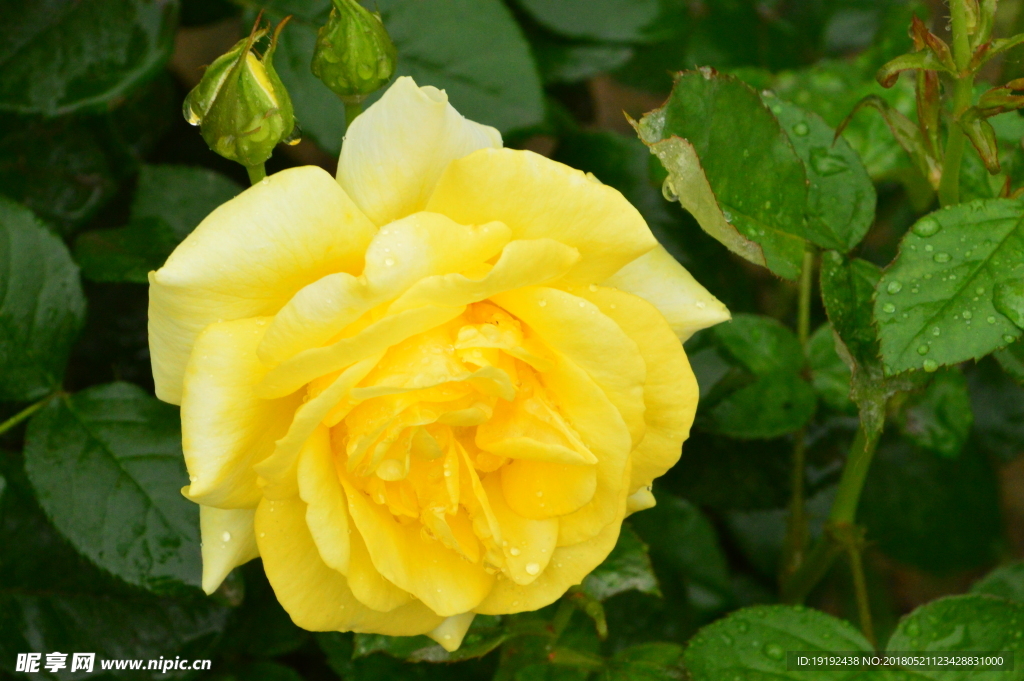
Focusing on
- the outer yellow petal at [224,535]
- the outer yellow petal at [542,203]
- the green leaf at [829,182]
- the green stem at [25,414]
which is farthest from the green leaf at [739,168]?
the green stem at [25,414]

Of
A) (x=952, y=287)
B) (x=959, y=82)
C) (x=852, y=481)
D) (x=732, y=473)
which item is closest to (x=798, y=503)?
(x=732, y=473)

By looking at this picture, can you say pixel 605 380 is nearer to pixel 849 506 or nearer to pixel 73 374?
pixel 849 506

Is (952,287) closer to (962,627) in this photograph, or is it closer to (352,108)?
(962,627)

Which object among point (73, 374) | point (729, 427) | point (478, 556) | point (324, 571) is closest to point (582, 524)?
point (478, 556)

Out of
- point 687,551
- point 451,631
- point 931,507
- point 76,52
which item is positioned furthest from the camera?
point 931,507

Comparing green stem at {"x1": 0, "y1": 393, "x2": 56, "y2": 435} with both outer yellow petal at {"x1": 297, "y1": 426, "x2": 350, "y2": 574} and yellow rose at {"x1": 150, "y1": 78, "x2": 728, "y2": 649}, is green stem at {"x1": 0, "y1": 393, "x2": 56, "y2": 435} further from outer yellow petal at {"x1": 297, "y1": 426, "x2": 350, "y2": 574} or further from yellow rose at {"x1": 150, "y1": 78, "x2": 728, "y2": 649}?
outer yellow petal at {"x1": 297, "y1": 426, "x2": 350, "y2": 574}

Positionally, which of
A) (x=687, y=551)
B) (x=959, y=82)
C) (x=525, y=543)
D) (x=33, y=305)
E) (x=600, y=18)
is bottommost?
(x=687, y=551)

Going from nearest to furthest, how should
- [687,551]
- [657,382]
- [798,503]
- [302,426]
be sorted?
[302,426]
[657,382]
[798,503]
[687,551]
